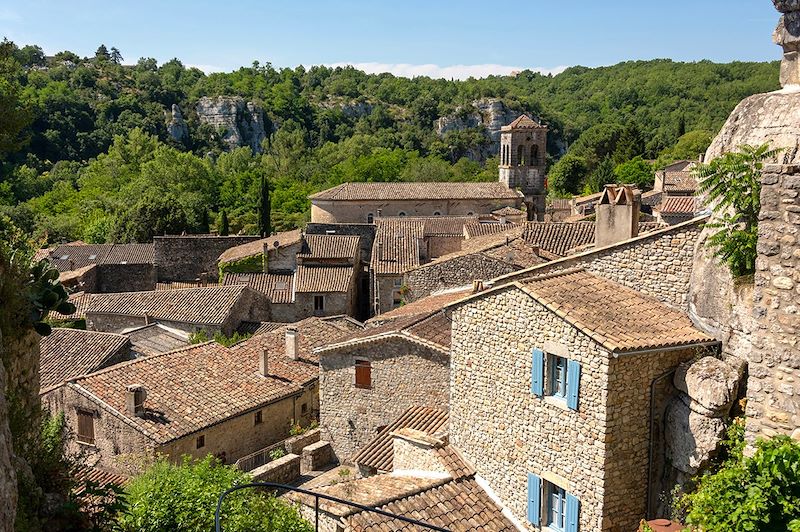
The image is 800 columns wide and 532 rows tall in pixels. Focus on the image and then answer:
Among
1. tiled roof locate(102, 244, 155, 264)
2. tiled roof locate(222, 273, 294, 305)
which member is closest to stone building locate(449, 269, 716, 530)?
tiled roof locate(222, 273, 294, 305)

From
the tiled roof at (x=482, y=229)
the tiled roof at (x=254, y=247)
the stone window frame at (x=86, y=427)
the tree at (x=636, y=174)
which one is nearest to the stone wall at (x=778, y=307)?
the stone window frame at (x=86, y=427)

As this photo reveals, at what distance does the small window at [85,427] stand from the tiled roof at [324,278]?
16615mm

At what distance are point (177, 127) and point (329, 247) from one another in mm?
90398

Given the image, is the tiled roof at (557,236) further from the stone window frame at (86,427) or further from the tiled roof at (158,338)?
the stone window frame at (86,427)

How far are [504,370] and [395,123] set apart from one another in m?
130

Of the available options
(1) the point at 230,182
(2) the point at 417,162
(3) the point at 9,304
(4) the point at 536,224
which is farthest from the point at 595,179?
(3) the point at 9,304

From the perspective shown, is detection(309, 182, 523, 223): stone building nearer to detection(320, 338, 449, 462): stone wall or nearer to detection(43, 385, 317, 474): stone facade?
detection(43, 385, 317, 474): stone facade

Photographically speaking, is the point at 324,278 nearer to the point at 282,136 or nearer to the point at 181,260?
the point at 181,260

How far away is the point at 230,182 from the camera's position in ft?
260

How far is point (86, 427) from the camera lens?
17797 mm

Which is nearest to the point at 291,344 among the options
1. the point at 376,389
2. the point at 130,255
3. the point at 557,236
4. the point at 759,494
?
the point at 376,389

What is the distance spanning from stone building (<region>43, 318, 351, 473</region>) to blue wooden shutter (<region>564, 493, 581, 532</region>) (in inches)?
385

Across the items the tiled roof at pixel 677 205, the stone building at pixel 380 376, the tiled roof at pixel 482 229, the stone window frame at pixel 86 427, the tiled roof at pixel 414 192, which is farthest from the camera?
the tiled roof at pixel 414 192

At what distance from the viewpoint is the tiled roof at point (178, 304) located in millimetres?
29669
